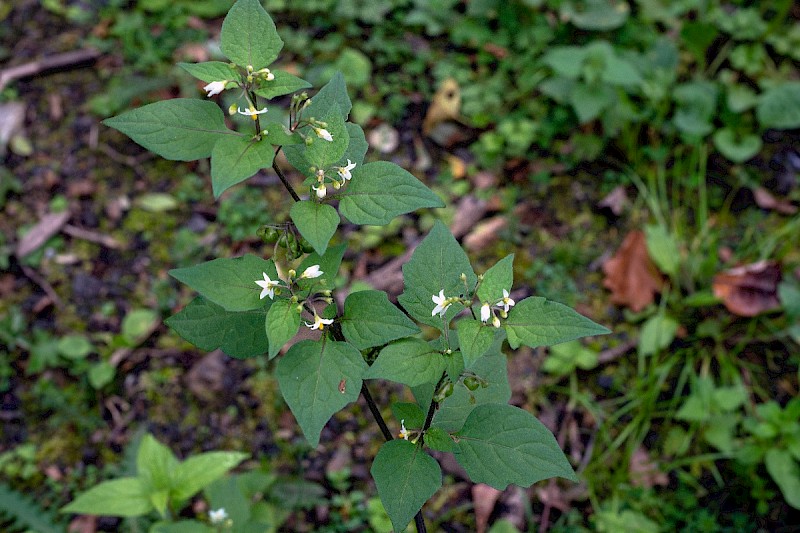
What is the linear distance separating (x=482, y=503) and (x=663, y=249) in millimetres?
1552

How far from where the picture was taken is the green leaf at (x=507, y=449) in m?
1.46

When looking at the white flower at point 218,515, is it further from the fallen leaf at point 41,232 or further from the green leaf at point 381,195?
the fallen leaf at point 41,232

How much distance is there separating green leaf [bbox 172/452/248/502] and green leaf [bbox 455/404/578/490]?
1.24 m

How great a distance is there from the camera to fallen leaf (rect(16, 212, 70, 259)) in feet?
11.7

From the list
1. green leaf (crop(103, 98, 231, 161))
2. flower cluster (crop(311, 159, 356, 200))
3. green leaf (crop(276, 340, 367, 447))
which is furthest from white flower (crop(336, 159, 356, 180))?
green leaf (crop(276, 340, 367, 447))

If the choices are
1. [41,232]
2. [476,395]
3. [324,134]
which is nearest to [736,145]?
[476,395]

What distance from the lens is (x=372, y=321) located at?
1.43 m

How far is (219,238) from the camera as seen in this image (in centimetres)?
357

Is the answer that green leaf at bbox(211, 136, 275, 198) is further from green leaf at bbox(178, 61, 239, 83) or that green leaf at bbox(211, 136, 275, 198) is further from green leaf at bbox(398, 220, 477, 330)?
green leaf at bbox(398, 220, 477, 330)

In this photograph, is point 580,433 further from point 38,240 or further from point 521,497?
point 38,240

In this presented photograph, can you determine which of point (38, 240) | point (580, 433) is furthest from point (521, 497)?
point (38, 240)

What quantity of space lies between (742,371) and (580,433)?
0.85 meters

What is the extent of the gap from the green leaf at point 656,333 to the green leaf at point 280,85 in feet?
7.54

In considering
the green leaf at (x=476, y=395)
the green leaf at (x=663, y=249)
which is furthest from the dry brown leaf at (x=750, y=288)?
the green leaf at (x=476, y=395)
